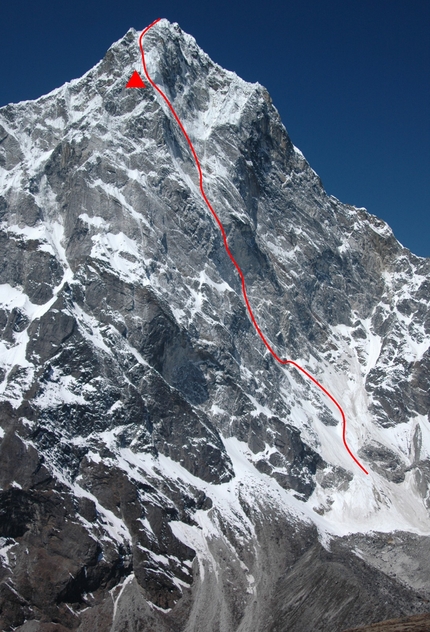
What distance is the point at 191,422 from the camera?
16412 centimetres

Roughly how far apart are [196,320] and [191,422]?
2924 centimetres

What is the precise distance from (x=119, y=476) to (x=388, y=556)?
5925 centimetres

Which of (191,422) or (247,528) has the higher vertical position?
(191,422)

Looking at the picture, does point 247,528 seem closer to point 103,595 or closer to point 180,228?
point 103,595

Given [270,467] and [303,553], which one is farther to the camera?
[270,467]

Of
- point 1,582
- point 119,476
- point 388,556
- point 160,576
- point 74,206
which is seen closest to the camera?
point 1,582

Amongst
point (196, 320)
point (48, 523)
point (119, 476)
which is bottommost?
point (48, 523)

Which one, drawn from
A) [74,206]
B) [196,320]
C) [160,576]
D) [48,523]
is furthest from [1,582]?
[74,206]

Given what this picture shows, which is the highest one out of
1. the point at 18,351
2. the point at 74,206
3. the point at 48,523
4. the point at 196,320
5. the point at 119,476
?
the point at 74,206

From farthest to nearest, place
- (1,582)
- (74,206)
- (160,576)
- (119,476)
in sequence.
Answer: (74,206) < (119,476) < (160,576) < (1,582)

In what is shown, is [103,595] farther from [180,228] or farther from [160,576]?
[180,228]

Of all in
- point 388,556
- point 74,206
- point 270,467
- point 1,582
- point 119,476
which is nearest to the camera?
point 1,582

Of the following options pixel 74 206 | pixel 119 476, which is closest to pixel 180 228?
pixel 74 206

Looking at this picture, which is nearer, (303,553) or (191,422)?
(303,553)
